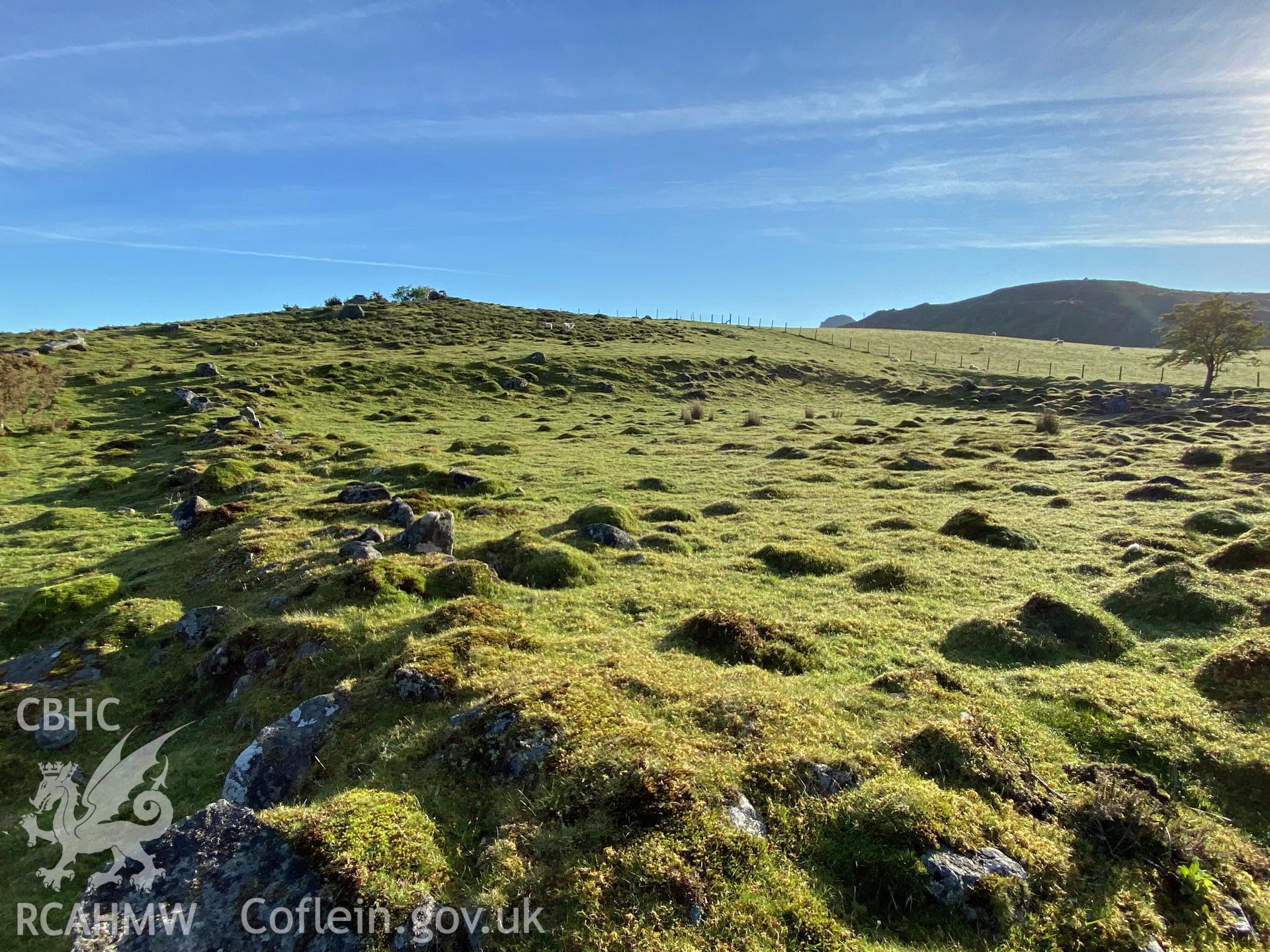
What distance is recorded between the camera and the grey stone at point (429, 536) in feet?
55.8

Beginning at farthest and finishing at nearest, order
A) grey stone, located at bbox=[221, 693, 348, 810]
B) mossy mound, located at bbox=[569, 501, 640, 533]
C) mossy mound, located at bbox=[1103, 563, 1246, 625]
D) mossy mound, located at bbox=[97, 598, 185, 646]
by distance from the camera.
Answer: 1. mossy mound, located at bbox=[569, 501, 640, 533]
2. mossy mound, located at bbox=[97, 598, 185, 646]
3. mossy mound, located at bbox=[1103, 563, 1246, 625]
4. grey stone, located at bbox=[221, 693, 348, 810]

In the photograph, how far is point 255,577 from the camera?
16062 millimetres

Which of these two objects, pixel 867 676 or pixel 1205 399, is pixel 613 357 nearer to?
pixel 1205 399

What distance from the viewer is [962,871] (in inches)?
233

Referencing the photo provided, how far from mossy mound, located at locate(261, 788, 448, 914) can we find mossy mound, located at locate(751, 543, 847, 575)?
1196 centimetres

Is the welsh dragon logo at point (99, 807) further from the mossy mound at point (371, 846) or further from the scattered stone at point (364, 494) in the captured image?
the scattered stone at point (364, 494)

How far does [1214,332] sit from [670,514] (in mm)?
71186

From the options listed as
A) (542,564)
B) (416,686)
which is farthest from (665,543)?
(416,686)

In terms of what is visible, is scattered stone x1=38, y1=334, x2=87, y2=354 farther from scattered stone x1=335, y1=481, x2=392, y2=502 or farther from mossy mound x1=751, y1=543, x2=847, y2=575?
mossy mound x1=751, y1=543, x2=847, y2=575

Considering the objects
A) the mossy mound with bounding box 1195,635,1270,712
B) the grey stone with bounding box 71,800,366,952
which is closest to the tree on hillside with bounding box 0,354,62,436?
the grey stone with bounding box 71,800,366,952

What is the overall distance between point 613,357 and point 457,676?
75479mm

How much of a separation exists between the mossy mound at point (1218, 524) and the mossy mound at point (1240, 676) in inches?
423

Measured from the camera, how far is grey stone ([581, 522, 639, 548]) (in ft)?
60.2

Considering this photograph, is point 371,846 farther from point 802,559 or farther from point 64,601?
point 64,601
